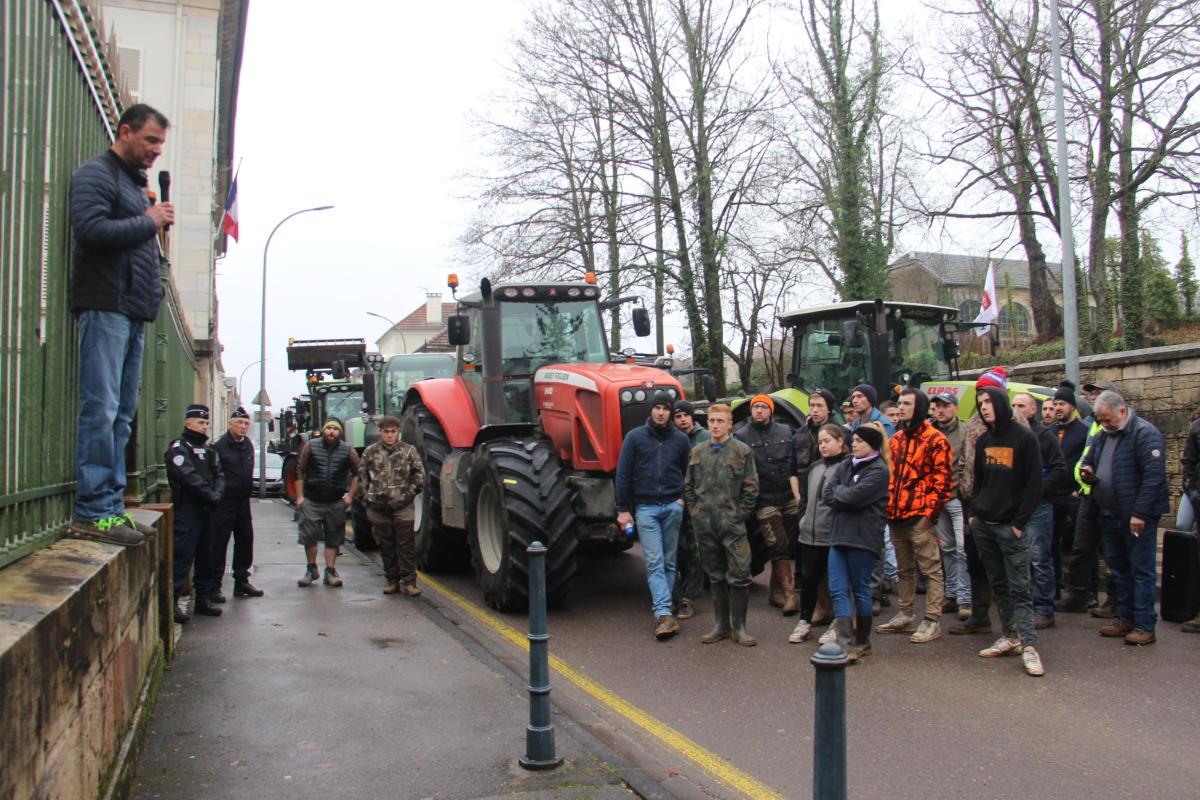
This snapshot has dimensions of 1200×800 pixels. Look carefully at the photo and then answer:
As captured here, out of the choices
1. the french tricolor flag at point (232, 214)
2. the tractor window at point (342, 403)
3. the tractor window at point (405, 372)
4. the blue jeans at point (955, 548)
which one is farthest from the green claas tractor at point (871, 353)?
the french tricolor flag at point (232, 214)

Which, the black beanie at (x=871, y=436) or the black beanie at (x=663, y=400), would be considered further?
the black beanie at (x=663, y=400)

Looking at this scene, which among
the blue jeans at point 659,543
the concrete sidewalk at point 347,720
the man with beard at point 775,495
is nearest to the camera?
the concrete sidewalk at point 347,720

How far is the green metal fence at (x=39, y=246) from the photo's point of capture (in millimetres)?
3482

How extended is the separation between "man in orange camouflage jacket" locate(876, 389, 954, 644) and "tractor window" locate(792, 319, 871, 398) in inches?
148

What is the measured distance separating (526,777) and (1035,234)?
24471 millimetres

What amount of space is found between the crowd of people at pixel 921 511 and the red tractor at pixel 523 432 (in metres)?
0.62

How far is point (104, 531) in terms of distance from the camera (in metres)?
4.44

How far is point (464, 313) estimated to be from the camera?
10414 millimetres

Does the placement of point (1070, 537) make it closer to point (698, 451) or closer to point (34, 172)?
point (698, 451)

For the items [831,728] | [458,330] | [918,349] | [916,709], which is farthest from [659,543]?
[918,349]

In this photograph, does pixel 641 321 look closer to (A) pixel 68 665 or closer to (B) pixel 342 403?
(A) pixel 68 665

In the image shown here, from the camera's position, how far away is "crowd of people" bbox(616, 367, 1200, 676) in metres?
7.01

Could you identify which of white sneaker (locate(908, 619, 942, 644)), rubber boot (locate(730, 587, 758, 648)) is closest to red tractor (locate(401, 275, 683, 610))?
rubber boot (locate(730, 587, 758, 648))

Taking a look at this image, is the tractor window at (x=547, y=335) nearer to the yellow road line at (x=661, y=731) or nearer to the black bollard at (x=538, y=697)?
the yellow road line at (x=661, y=731)
